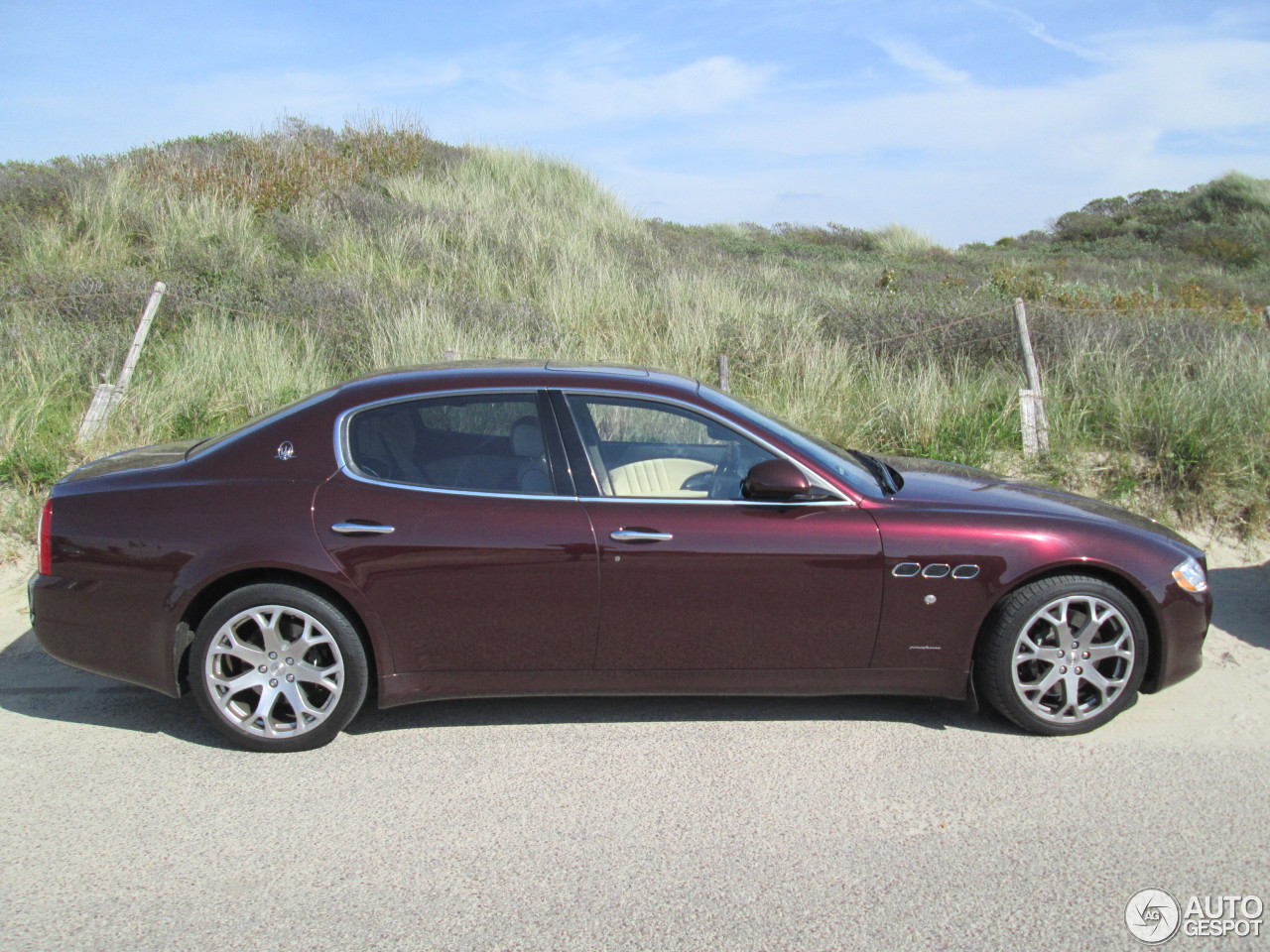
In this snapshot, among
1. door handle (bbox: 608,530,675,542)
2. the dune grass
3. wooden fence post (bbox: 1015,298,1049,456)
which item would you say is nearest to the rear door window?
door handle (bbox: 608,530,675,542)

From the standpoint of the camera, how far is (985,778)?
3799 millimetres

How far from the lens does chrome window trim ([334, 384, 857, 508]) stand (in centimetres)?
409

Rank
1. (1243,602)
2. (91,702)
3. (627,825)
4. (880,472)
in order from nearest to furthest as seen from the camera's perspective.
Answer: (627,825) < (91,702) < (880,472) < (1243,602)

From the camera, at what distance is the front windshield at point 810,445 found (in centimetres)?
429

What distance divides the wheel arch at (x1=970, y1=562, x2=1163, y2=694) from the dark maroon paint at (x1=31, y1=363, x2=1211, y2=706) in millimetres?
15

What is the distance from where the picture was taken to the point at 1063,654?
13.5 ft

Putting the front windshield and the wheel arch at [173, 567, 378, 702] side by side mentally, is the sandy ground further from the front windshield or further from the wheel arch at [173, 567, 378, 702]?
the front windshield

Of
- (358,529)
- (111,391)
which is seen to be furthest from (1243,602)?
(111,391)

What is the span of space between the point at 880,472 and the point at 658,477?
1123 millimetres

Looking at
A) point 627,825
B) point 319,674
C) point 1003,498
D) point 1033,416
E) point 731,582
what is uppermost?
point 1033,416

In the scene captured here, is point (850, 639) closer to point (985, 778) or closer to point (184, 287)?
point (985, 778)

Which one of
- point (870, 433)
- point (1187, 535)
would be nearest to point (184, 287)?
point (870, 433)

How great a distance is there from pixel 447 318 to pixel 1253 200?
2661cm

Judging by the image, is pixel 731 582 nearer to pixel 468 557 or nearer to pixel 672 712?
pixel 672 712
